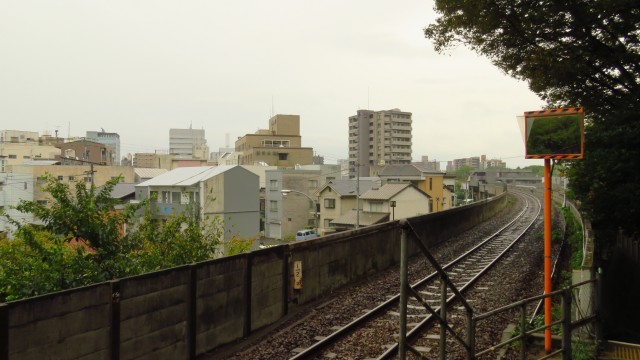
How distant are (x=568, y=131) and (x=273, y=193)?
48.8m

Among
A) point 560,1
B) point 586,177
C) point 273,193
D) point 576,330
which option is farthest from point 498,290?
point 273,193

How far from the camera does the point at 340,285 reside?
40.7ft

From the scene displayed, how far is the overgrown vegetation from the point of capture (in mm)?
7871

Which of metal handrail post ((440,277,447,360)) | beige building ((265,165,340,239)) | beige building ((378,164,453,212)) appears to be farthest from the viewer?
beige building ((265,165,340,239))

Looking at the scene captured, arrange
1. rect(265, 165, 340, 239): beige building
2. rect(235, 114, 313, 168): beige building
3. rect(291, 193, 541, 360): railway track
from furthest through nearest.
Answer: rect(235, 114, 313, 168): beige building → rect(265, 165, 340, 239): beige building → rect(291, 193, 541, 360): railway track

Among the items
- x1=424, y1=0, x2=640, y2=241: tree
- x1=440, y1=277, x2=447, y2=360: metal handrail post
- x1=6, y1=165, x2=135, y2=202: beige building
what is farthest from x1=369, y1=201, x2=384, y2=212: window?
x1=440, y1=277, x2=447, y2=360: metal handrail post

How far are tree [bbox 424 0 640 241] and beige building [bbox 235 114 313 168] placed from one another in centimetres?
6715

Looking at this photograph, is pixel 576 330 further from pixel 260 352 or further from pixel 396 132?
pixel 396 132

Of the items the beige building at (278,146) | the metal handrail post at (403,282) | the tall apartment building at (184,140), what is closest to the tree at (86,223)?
the metal handrail post at (403,282)

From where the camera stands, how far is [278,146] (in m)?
87.9

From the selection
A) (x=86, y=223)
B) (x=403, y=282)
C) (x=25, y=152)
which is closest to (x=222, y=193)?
(x=86, y=223)

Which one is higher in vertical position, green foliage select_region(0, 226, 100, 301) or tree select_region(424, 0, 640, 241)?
tree select_region(424, 0, 640, 241)

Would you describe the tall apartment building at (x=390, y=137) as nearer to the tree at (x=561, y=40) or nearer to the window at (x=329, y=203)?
the window at (x=329, y=203)

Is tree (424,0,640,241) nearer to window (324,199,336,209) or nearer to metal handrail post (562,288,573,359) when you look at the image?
metal handrail post (562,288,573,359)
